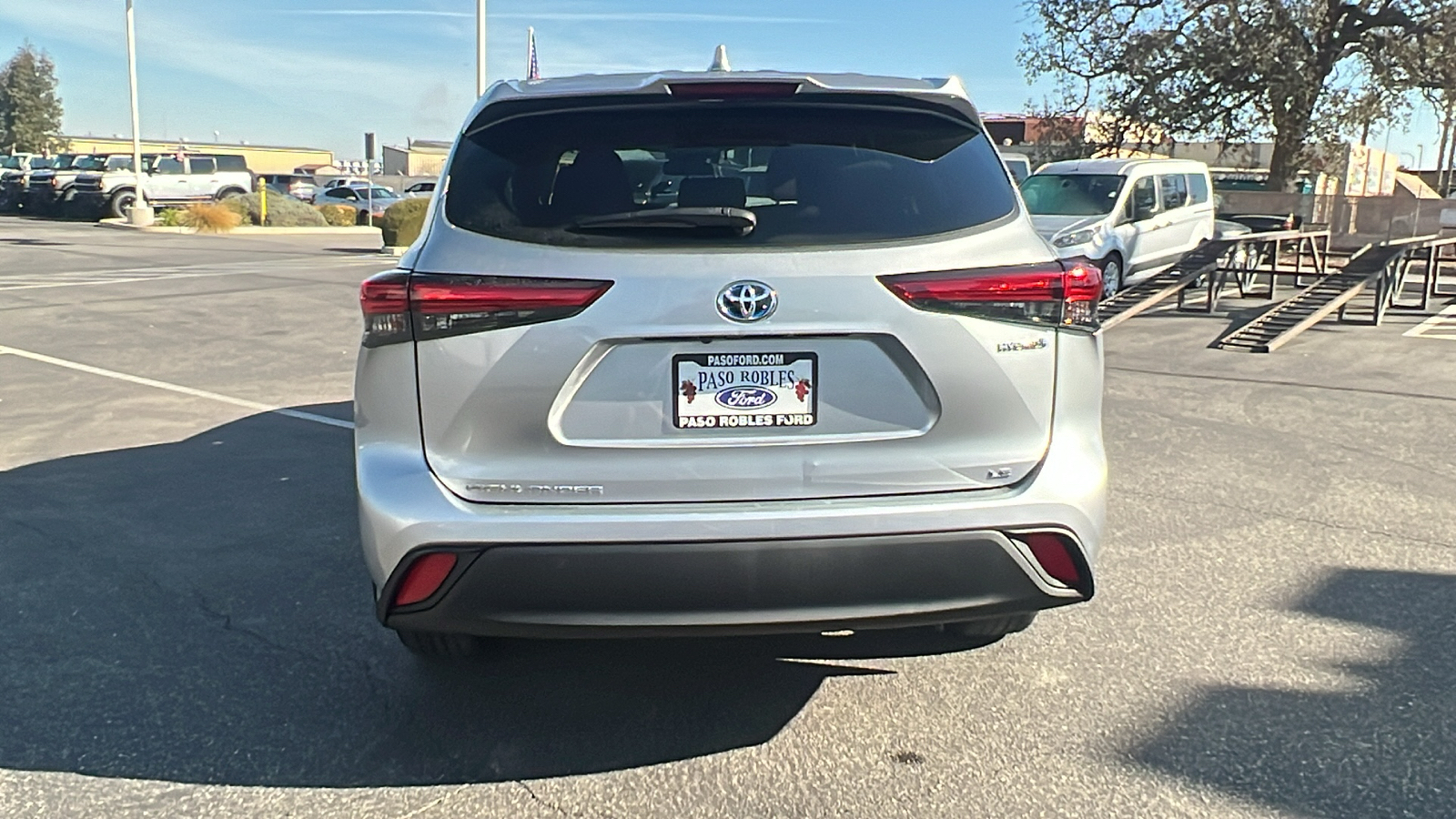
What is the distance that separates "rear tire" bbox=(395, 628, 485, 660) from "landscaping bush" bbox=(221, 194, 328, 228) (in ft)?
105

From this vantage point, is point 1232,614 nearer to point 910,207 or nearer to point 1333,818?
point 1333,818

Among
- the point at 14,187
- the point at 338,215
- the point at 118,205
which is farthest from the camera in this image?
the point at 14,187

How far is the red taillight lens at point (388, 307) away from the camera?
2824 mm

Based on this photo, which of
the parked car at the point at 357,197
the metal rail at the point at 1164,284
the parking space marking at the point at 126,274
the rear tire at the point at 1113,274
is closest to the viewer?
the metal rail at the point at 1164,284

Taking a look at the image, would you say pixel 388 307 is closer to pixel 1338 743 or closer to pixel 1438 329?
pixel 1338 743

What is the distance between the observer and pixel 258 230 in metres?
31.6

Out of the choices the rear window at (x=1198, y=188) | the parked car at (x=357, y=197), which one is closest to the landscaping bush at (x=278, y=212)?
the parked car at (x=357, y=197)

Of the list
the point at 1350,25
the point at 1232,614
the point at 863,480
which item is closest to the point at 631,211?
the point at 863,480

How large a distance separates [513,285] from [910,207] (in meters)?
1.02

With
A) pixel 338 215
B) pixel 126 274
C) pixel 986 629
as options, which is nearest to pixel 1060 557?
pixel 986 629

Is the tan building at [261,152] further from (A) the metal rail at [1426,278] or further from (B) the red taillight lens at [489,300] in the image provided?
(B) the red taillight lens at [489,300]

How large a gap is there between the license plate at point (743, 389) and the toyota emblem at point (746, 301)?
0.10m

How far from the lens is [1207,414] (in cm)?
802

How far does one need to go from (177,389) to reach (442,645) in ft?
20.5
